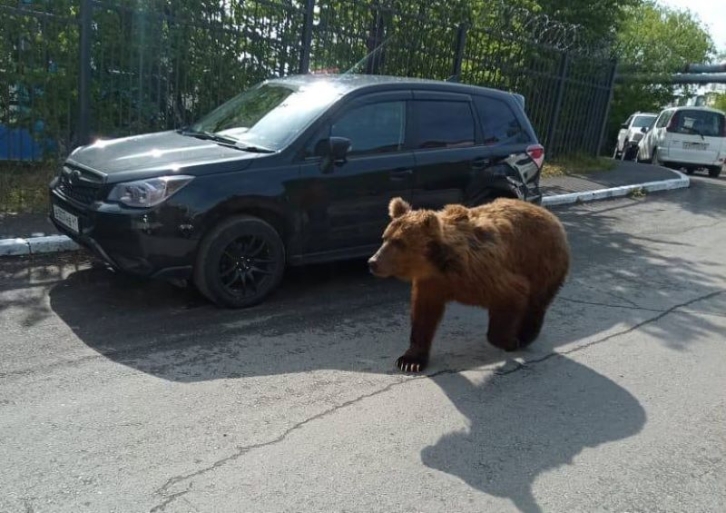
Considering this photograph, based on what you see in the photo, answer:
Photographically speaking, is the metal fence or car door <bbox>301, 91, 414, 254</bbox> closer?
car door <bbox>301, 91, 414, 254</bbox>

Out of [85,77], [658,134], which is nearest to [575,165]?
[658,134]

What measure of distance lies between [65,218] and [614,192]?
10.9 metres

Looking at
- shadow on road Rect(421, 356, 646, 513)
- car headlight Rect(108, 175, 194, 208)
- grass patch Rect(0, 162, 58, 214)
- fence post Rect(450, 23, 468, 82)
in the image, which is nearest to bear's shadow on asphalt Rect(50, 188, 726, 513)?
shadow on road Rect(421, 356, 646, 513)

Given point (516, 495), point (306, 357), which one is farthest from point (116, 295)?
point (516, 495)

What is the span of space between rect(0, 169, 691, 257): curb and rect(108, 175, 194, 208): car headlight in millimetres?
1811

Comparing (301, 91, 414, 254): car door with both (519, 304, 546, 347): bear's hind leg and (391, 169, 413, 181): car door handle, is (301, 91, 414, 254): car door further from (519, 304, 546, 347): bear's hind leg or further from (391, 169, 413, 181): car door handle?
(519, 304, 546, 347): bear's hind leg

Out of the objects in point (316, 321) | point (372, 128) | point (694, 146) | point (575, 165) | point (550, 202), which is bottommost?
point (316, 321)

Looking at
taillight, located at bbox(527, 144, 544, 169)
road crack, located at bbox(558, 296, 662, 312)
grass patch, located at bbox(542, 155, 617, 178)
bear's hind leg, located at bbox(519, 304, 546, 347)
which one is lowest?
road crack, located at bbox(558, 296, 662, 312)

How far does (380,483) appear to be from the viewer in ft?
10.5

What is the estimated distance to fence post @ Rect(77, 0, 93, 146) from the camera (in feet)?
26.8

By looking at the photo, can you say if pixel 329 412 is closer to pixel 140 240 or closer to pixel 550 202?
pixel 140 240

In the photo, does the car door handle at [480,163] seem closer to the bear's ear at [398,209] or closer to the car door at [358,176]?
the car door at [358,176]

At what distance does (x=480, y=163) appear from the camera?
6785 mm

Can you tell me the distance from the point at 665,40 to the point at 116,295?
38.4m
